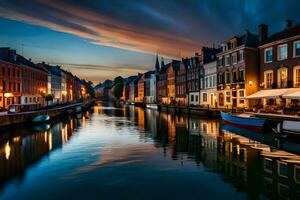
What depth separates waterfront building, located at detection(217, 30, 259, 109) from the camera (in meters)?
44.9

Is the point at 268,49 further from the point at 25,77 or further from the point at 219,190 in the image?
the point at 25,77

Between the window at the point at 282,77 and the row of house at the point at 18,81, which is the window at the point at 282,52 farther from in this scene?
the row of house at the point at 18,81

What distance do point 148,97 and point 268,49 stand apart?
83.4 meters

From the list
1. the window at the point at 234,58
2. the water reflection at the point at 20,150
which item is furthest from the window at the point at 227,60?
the water reflection at the point at 20,150

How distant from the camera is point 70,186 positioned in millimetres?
12438

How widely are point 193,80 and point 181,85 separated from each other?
9.66 metres

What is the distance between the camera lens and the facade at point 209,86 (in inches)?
2227

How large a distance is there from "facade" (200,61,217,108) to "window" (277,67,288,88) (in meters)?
17.7

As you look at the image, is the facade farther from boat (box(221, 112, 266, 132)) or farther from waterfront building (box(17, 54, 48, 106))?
waterfront building (box(17, 54, 48, 106))

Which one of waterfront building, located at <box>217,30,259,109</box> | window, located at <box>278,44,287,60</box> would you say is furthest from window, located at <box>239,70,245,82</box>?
window, located at <box>278,44,287,60</box>

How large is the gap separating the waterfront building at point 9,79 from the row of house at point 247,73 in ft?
134

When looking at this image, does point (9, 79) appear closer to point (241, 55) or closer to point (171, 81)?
point (241, 55)

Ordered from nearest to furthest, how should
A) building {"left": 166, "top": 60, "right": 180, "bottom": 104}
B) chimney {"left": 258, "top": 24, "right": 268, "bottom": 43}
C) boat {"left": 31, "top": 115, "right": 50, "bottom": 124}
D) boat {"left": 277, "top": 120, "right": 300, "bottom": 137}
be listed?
boat {"left": 277, "top": 120, "right": 300, "bottom": 137} < boat {"left": 31, "top": 115, "right": 50, "bottom": 124} < chimney {"left": 258, "top": 24, "right": 268, "bottom": 43} < building {"left": 166, "top": 60, "right": 180, "bottom": 104}

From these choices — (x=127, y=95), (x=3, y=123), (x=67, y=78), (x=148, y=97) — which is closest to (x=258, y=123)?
(x=3, y=123)
